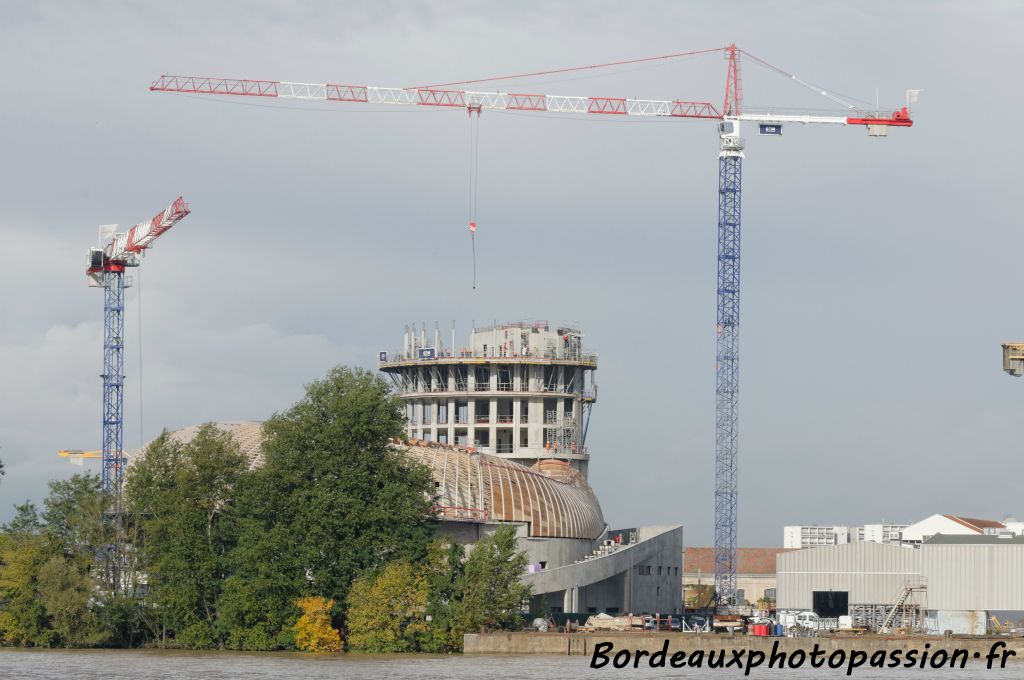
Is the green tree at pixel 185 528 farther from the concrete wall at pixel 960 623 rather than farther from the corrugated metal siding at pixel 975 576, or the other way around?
the corrugated metal siding at pixel 975 576

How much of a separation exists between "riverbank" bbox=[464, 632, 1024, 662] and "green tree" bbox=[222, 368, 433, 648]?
8206 mm

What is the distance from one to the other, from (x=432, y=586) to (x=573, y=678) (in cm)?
2785

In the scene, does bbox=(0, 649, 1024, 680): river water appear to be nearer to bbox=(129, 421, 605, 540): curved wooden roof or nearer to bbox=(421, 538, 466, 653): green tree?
bbox=(421, 538, 466, 653): green tree

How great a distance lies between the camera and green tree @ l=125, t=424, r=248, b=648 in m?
108

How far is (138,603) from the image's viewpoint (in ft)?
367

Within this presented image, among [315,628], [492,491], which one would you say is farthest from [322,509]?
[492,491]

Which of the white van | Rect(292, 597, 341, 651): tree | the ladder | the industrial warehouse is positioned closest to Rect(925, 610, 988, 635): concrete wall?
the industrial warehouse

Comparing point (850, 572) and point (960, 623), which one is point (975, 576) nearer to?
point (960, 623)

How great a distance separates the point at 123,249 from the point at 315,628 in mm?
86716

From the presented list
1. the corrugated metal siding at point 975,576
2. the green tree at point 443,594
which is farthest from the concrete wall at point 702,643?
the corrugated metal siding at point 975,576

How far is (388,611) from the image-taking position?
103 meters

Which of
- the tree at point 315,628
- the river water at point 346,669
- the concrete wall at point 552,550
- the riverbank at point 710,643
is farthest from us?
the concrete wall at point 552,550

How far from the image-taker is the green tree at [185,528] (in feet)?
355

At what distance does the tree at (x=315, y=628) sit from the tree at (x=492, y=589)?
24.7ft
